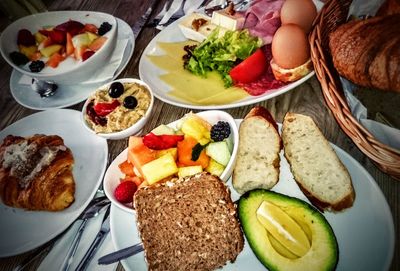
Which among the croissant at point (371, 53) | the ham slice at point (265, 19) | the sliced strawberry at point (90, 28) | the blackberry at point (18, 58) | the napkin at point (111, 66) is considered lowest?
the blackberry at point (18, 58)

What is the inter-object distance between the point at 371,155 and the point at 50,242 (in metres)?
1.17

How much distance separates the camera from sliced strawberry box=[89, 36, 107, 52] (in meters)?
1.95

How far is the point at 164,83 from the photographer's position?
1747mm

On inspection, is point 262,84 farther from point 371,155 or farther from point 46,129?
point 46,129

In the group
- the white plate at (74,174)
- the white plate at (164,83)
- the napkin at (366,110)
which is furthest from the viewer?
the white plate at (164,83)

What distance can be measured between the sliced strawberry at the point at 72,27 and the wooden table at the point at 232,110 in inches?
12.5

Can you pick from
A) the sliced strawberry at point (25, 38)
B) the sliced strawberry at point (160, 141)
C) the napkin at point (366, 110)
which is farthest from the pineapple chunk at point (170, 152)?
the sliced strawberry at point (25, 38)

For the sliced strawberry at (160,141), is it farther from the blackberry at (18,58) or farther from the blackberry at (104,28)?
the blackberry at (18,58)

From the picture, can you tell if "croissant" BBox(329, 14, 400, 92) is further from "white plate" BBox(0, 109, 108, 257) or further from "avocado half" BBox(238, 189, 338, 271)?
"white plate" BBox(0, 109, 108, 257)

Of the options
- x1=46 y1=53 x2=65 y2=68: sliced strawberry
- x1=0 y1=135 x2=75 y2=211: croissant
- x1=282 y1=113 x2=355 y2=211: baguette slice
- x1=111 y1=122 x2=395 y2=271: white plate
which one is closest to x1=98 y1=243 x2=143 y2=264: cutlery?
x1=111 y1=122 x2=395 y2=271: white plate

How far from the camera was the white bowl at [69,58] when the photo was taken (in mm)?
1803

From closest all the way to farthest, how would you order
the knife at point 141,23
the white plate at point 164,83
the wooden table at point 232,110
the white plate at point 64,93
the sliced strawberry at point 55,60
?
1. the wooden table at point 232,110
2. the white plate at point 164,83
3. the white plate at point 64,93
4. the sliced strawberry at point 55,60
5. the knife at point 141,23

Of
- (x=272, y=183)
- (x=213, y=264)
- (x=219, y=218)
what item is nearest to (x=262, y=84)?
(x=272, y=183)

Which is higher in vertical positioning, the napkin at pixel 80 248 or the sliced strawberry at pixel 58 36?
the sliced strawberry at pixel 58 36
